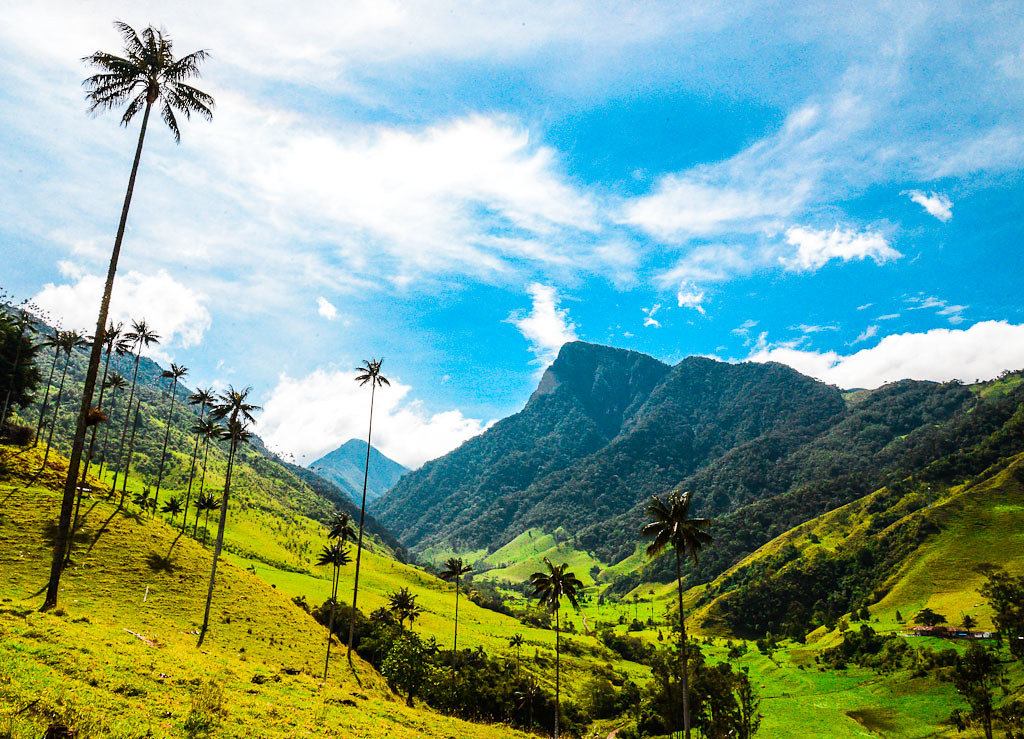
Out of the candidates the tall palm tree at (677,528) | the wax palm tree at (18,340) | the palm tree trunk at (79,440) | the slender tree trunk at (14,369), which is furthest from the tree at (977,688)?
the slender tree trunk at (14,369)

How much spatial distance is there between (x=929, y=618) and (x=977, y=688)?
88175mm

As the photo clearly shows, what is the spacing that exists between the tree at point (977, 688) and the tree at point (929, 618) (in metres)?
62.1

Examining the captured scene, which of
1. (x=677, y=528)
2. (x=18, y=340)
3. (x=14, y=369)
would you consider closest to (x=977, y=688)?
(x=677, y=528)

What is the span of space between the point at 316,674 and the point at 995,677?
123 metres

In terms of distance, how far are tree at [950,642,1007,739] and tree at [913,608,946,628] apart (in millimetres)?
62075

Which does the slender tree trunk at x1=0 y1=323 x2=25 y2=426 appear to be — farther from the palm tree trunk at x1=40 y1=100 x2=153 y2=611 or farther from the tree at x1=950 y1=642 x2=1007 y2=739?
the tree at x1=950 y1=642 x2=1007 y2=739

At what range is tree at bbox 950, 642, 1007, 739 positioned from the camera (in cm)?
7747

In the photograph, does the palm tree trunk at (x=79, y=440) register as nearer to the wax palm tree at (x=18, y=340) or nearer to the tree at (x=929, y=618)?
the wax palm tree at (x=18, y=340)

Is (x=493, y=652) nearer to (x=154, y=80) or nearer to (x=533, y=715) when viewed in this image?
(x=533, y=715)

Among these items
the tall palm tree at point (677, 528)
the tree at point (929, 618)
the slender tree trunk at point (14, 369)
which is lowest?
the tree at point (929, 618)

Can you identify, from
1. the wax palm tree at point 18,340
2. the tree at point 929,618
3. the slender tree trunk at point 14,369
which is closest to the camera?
the slender tree trunk at point 14,369

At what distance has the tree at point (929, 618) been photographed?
154m

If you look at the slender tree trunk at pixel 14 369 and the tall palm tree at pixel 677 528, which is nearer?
the tall palm tree at pixel 677 528

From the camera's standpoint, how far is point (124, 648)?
30.0 meters
